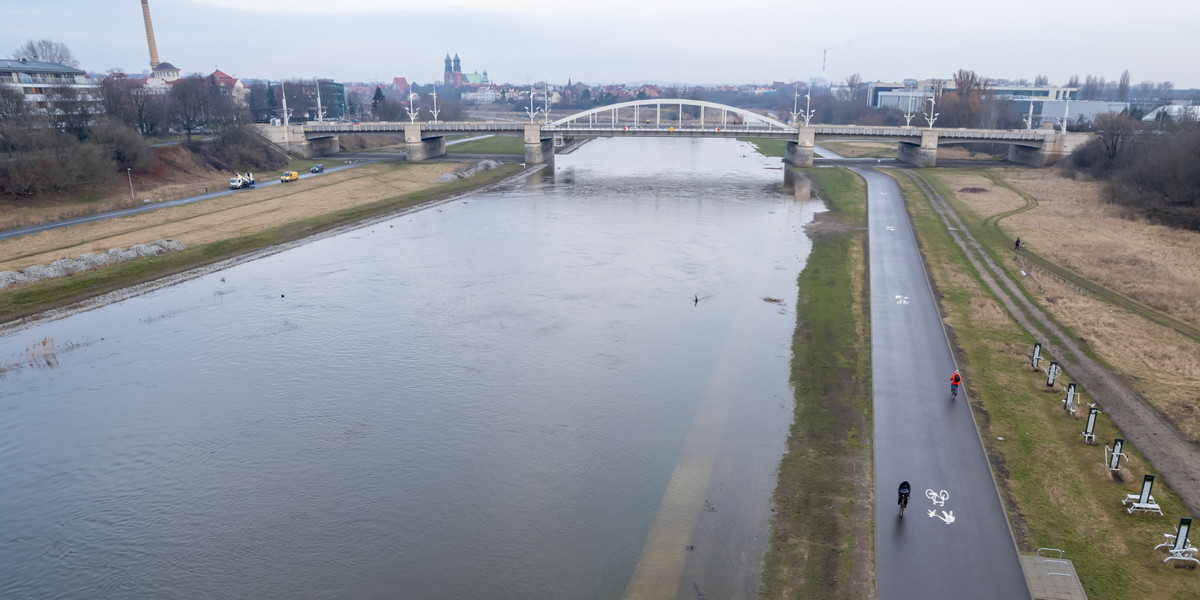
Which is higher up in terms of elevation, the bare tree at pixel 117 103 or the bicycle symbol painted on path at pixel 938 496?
the bare tree at pixel 117 103

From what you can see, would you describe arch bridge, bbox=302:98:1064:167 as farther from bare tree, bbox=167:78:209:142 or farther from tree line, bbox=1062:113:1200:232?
tree line, bbox=1062:113:1200:232

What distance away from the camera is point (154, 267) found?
43594 millimetres

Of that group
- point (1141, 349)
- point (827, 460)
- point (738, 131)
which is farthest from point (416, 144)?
point (827, 460)

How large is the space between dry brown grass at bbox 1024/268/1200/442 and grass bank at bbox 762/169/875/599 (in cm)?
850

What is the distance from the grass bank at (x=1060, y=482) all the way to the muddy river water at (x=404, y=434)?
6.64 meters

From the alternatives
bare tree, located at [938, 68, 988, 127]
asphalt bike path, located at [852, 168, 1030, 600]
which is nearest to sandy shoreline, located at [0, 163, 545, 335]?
asphalt bike path, located at [852, 168, 1030, 600]

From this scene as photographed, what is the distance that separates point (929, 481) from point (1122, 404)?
988 centimetres

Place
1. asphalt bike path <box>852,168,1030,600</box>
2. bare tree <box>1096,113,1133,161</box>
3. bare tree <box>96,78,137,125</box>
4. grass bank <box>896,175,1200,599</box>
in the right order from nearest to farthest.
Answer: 1. asphalt bike path <box>852,168,1030,600</box>
2. grass bank <box>896,175,1200,599</box>
3. bare tree <box>96,78,137,125</box>
4. bare tree <box>1096,113,1133,161</box>

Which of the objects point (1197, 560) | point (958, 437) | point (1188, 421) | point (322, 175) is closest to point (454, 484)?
point (958, 437)

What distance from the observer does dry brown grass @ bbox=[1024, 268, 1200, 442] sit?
985 inches

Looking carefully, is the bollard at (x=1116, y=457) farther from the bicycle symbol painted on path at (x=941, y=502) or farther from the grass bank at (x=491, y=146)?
the grass bank at (x=491, y=146)

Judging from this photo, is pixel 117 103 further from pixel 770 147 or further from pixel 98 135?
pixel 770 147

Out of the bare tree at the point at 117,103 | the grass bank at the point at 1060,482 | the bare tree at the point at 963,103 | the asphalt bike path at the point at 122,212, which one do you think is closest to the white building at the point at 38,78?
the bare tree at the point at 117,103

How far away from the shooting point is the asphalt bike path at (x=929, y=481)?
16.6 meters
